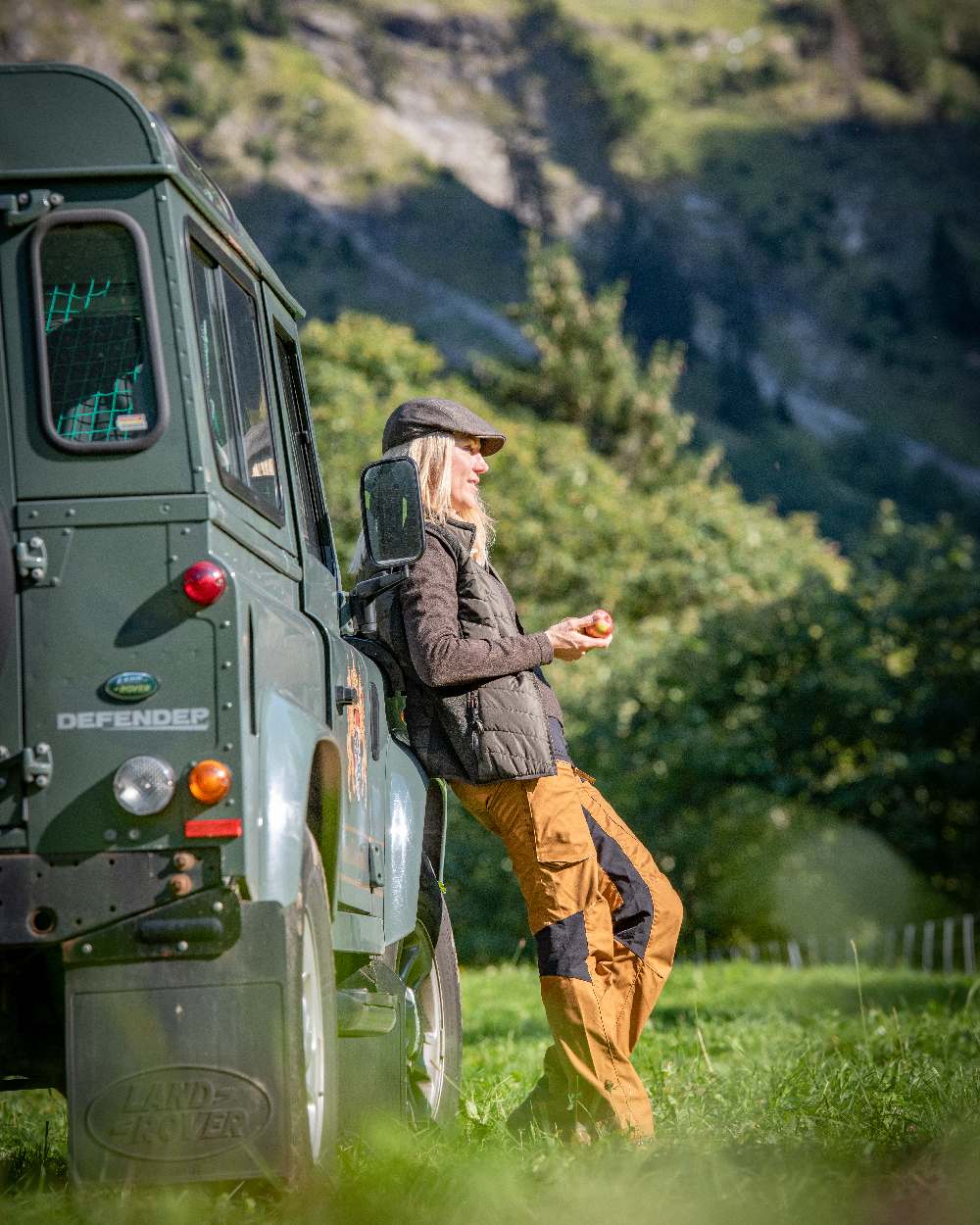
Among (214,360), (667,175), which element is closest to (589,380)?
(214,360)

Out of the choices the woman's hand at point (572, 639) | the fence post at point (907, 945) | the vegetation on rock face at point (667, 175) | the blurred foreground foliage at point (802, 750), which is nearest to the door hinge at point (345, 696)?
the woman's hand at point (572, 639)

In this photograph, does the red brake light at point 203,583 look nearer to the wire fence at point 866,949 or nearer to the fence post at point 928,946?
the fence post at point 928,946

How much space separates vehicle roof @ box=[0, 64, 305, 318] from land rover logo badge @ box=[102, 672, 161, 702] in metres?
1.16

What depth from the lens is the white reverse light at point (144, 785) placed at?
371 centimetres

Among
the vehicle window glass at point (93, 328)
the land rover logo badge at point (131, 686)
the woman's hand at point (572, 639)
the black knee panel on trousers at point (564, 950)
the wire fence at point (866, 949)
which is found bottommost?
Result: the wire fence at point (866, 949)

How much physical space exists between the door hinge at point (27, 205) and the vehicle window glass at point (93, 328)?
5 cm

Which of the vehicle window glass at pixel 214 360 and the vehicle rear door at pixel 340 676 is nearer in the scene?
the vehicle window glass at pixel 214 360

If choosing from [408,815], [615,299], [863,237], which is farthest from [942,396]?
[408,815]

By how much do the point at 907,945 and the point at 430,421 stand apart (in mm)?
15352

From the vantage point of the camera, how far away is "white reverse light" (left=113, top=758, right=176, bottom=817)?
371 cm

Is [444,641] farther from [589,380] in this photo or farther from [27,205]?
[589,380]

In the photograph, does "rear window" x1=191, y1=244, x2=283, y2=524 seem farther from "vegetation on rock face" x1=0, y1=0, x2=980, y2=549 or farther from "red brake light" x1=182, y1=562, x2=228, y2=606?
"vegetation on rock face" x1=0, y1=0, x2=980, y2=549

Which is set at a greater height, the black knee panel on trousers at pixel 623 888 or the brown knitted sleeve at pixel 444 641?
the brown knitted sleeve at pixel 444 641

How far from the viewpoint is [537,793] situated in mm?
5082
